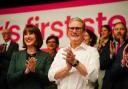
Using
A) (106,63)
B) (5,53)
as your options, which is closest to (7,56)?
(5,53)

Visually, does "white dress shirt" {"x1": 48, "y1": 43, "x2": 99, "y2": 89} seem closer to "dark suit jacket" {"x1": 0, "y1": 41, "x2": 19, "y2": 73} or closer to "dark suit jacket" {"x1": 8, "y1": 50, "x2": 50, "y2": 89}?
"dark suit jacket" {"x1": 8, "y1": 50, "x2": 50, "y2": 89}

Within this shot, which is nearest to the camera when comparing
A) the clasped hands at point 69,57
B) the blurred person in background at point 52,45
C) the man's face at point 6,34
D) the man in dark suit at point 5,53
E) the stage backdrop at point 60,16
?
the clasped hands at point 69,57

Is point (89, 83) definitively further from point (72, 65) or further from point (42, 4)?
point (42, 4)

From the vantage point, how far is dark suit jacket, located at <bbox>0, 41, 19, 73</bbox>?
3689mm

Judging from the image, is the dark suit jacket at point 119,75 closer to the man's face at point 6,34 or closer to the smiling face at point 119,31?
the smiling face at point 119,31

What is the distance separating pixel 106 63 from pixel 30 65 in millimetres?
720

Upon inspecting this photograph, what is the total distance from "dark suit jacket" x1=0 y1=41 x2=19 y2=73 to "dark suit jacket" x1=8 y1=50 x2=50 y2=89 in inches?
11.4

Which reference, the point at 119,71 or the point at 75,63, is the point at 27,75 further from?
the point at 119,71

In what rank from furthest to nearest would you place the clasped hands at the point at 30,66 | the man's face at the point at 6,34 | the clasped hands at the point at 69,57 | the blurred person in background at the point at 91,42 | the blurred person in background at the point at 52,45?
the man's face at the point at 6,34
the blurred person in background at the point at 52,45
the clasped hands at the point at 30,66
the blurred person in background at the point at 91,42
the clasped hands at the point at 69,57

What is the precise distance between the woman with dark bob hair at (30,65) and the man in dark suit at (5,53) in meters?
0.23

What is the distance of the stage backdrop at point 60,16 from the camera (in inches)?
138

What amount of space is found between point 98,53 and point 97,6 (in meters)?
0.59

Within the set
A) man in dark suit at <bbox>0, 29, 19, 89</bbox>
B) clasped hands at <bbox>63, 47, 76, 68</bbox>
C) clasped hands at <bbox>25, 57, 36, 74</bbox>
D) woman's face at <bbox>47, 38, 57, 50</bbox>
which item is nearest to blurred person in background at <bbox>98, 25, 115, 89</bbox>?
clasped hands at <bbox>63, 47, 76, 68</bbox>

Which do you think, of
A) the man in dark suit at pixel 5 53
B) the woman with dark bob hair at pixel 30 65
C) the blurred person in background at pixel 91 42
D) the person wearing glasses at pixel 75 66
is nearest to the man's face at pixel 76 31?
the person wearing glasses at pixel 75 66
